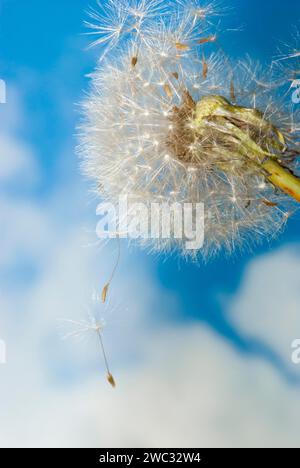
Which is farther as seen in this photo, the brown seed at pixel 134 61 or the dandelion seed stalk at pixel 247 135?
the brown seed at pixel 134 61

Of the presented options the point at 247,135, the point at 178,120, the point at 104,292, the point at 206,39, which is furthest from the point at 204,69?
the point at 104,292

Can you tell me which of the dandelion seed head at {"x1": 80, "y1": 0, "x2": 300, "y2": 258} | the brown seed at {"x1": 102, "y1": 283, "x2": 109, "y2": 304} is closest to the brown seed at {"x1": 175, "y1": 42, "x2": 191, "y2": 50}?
the dandelion seed head at {"x1": 80, "y1": 0, "x2": 300, "y2": 258}

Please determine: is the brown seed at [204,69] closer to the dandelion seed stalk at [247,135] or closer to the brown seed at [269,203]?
the dandelion seed stalk at [247,135]

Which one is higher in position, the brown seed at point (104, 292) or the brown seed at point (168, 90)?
the brown seed at point (168, 90)

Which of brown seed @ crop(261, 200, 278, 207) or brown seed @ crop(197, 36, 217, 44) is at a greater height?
brown seed @ crop(197, 36, 217, 44)

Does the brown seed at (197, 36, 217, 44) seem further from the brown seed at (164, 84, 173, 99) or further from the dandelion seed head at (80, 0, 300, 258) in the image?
the brown seed at (164, 84, 173, 99)

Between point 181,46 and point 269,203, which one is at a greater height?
point 181,46

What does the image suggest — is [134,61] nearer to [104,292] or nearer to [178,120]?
Result: [178,120]

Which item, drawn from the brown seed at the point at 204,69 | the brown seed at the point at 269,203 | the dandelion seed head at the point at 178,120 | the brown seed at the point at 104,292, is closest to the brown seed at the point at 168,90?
the dandelion seed head at the point at 178,120

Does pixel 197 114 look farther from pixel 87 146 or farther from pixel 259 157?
pixel 87 146
